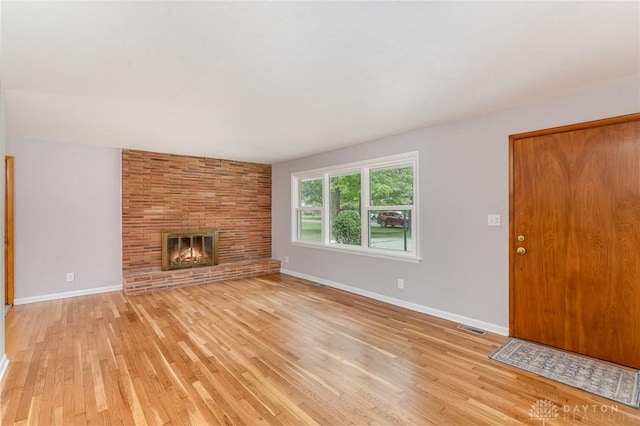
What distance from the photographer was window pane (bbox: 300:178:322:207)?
5.58 meters

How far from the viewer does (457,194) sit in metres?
3.47

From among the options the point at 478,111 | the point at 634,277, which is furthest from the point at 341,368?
the point at 478,111

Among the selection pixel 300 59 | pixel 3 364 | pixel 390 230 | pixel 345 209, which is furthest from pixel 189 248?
pixel 300 59

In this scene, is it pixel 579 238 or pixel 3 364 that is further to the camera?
pixel 579 238

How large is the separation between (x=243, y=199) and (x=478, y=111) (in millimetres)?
4618

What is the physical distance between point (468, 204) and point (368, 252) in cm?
161

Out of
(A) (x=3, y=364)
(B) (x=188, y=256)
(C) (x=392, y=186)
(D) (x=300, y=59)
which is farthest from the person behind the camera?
(B) (x=188, y=256)

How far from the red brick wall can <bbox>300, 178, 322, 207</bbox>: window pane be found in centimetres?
102

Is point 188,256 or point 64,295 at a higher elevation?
point 188,256

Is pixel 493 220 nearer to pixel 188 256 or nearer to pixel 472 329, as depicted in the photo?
pixel 472 329

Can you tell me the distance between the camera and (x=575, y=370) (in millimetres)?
2408

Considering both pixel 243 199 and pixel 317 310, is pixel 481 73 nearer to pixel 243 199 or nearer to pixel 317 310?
pixel 317 310

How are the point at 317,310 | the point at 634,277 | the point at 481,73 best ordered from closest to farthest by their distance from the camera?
1. the point at 481,73
2. the point at 634,277
3. the point at 317,310

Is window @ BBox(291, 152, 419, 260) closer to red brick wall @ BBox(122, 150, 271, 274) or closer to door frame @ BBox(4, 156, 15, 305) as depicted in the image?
red brick wall @ BBox(122, 150, 271, 274)
